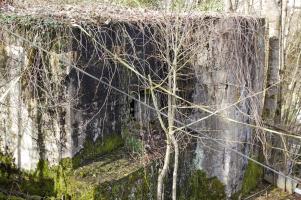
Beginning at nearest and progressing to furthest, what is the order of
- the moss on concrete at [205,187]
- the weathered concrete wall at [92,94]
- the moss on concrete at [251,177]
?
the weathered concrete wall at [92,94], the moss on concrete at [205,187], the moss on concrete at [251,177]

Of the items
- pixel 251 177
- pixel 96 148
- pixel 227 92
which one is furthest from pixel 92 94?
pixel 251 177

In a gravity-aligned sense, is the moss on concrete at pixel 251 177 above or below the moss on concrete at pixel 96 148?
below

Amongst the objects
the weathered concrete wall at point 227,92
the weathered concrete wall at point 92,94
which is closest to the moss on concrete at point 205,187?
the weathered concrete wall at point 227,92

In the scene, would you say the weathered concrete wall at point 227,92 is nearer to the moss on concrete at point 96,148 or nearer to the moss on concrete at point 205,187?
the moss on concrete at point 205,187

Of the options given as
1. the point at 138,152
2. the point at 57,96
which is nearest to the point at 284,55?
the point at 138,152

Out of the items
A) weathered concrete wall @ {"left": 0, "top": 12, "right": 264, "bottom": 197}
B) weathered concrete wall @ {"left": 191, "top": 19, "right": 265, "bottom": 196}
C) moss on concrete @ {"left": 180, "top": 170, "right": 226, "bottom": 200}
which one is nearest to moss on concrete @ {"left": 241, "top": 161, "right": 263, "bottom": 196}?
weathered concrete wall @ {"left": 191, "top": 19, "right": 265, "bottom": 196}

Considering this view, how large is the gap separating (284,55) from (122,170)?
493 cm

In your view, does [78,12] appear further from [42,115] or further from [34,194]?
[34,194]

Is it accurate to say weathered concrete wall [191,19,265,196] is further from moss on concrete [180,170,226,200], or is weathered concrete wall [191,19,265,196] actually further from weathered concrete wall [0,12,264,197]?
moss on concrete [180,170,226,200]

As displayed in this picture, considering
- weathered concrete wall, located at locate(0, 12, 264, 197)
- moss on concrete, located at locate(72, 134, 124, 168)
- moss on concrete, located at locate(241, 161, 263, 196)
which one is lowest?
moss on concrete, located at locate(241, 161, 263, 196)

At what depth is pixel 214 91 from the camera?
760cm

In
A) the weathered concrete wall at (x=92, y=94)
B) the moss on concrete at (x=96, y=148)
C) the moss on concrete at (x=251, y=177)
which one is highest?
the weathered concrete wall at (x=92, y=94)

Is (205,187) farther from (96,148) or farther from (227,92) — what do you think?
(96,148)

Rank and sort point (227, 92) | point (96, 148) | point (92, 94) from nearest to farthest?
point (92, 94) < point (96, 148) < point (227, 92)
